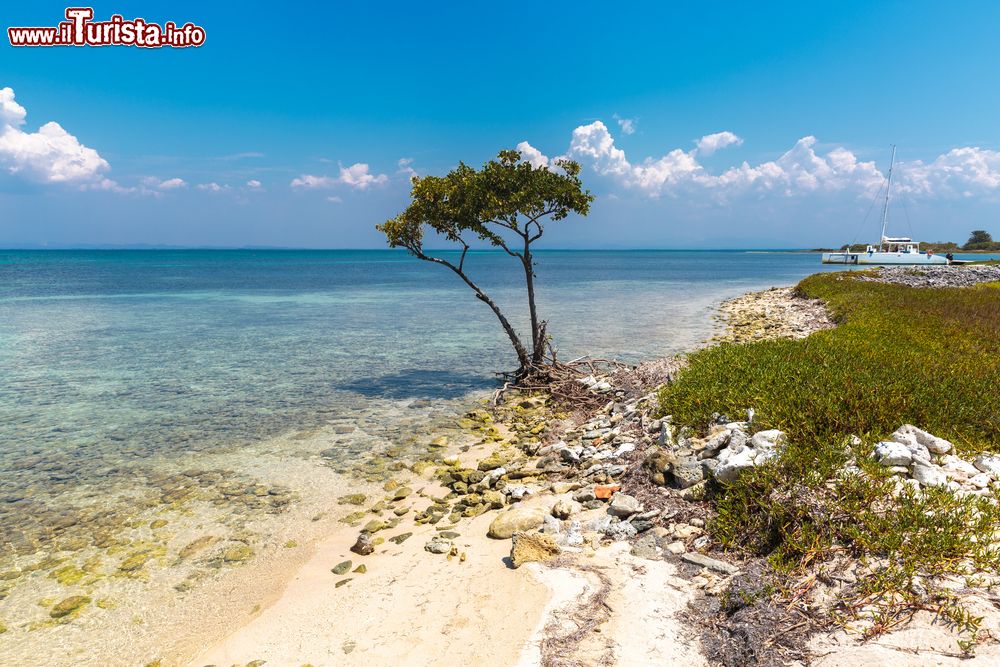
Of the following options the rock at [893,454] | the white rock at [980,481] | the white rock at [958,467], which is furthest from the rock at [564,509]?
the white rock at [980,481]

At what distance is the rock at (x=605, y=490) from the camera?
8971mm

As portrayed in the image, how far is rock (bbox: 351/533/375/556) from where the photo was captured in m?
8.97

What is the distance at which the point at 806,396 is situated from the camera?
31.7 ft

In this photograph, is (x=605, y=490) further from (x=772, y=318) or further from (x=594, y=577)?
(x=772, y=318)

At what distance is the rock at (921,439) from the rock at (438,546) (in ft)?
23.2

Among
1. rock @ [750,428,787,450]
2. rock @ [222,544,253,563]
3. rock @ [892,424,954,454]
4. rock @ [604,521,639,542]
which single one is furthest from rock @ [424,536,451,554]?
rock @ [892,424,954,454]

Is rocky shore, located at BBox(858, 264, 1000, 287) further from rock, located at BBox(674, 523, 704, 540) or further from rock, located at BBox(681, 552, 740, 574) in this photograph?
rock, located at BBox(681, 552, 740, 574)

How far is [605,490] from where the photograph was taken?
9.14 metres

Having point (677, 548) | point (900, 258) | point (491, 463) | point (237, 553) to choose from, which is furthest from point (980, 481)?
point (900, 258)

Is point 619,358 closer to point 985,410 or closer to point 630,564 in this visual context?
point 985,410

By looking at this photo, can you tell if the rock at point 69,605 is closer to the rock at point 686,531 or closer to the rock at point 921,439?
the rock at point 686,531

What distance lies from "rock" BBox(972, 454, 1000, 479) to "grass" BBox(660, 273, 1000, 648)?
Answer: 18.6 inches

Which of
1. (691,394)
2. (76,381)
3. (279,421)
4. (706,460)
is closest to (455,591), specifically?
(706,460)

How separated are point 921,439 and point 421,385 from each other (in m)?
16.4
